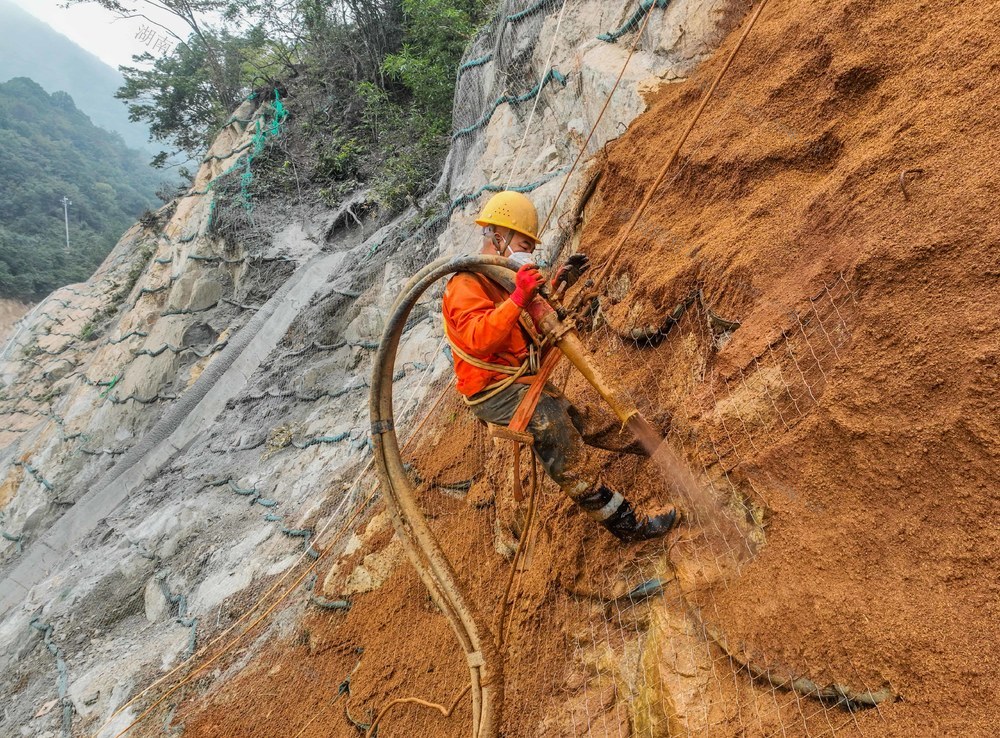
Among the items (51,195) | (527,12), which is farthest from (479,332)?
(51,195)

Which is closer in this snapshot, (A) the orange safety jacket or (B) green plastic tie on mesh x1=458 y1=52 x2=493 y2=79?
(A) the orange safety jacket

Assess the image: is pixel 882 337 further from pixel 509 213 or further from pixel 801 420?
pixel 509 213

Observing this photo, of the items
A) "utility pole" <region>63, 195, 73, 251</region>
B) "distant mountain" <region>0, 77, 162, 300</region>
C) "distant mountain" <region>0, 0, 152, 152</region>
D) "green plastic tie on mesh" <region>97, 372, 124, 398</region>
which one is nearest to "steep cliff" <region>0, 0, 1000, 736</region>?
"green plastic tie on mesh" <region>97, 372, 124, 398</region>

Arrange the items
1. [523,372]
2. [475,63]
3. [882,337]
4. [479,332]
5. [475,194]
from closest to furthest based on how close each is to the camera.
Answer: [882,337] < [479,332] < [523,372] < [475,194] < [475,63]

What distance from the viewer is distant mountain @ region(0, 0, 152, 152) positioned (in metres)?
118

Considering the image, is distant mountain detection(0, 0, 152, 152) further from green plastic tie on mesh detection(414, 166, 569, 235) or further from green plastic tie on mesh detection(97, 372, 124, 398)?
green plastic tie on mesh detection(414, 166, 569, 235)

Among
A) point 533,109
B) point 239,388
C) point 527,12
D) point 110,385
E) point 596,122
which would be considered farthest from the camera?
point 110,385

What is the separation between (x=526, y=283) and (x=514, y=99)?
4.16 metres

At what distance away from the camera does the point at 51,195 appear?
33781 mm

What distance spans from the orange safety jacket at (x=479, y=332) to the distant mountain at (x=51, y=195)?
31.9m

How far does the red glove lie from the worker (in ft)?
0.14

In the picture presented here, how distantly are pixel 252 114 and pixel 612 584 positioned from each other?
43.0 feet

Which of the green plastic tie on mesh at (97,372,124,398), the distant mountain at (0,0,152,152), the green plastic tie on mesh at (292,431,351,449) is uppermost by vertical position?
the distant mountain at (0,0,152,152)

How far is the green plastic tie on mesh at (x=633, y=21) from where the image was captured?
404 cm
